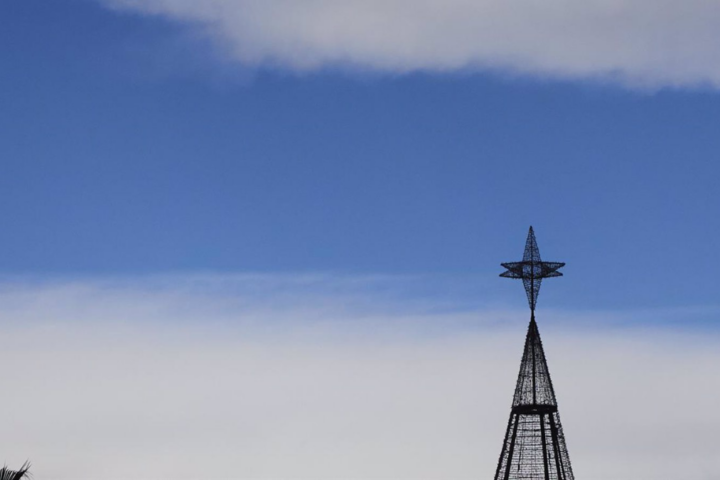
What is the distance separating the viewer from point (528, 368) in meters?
119

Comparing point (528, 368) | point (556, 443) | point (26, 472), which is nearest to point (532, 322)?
point (528, 368)

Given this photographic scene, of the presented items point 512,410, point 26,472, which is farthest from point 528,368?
point 26,472

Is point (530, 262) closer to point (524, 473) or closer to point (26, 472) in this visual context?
point (524, 473)

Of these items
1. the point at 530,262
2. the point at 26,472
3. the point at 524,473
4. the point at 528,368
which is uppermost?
the point at 530,262

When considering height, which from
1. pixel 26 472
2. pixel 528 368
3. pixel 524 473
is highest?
pixel 528 368

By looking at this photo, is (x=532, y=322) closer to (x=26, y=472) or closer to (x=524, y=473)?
(x=524, y=473)

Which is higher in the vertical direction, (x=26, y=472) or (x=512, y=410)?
(x=512, y=410)

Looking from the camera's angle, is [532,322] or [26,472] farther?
[532,322]

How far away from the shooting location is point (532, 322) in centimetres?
12088

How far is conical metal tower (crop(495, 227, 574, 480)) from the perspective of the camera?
11656 centimetres

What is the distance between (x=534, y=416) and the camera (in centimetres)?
11800

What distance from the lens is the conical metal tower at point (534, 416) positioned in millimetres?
116562

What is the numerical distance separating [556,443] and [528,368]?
25.1 ft

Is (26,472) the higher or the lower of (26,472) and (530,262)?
the lower
